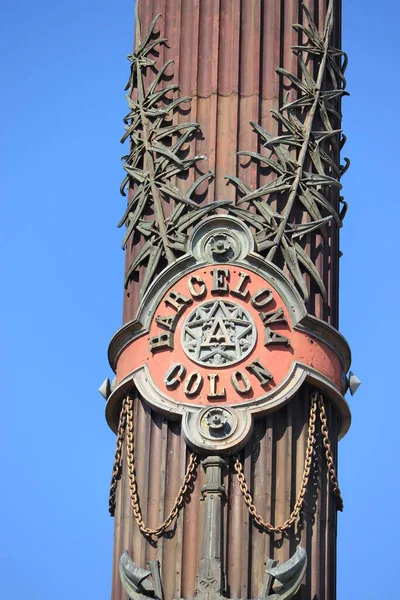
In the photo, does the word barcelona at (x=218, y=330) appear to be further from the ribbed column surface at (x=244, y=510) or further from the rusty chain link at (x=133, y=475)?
the rusty chain link at (x=133, y=475)

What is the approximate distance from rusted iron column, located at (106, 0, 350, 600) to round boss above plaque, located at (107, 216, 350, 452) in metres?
0.04

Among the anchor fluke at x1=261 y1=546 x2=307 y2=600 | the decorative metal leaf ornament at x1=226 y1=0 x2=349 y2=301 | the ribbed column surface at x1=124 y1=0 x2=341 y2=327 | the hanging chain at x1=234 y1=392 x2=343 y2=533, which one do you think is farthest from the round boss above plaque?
the anchor fluke at x1=261 y1=546 x2=307 y2=600

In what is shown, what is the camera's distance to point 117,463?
158ft

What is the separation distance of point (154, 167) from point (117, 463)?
6.11 m

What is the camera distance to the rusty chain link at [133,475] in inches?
1842

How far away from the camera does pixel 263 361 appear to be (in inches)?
1871

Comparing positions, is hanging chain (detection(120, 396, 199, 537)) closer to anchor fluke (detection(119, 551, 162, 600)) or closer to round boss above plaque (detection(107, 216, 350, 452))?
round boss above plaque (detection(107, 216, 350, 452))

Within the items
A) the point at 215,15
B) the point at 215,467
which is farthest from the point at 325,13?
the point at 215,467

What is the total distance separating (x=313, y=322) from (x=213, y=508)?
4.20 m

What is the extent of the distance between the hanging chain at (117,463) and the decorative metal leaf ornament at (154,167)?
99.4 inches

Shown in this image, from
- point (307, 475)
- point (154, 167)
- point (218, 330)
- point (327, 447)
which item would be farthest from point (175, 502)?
point (154, 167)

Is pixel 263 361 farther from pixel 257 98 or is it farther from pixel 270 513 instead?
pixel 257 98

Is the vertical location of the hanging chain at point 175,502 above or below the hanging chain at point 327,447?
below

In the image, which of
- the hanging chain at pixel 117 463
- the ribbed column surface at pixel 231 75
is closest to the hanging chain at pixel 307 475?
the ribbed column surface at pixel 231 75
